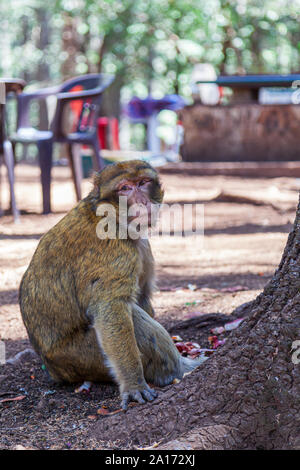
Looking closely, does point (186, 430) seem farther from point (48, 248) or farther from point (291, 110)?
point (291, 110)

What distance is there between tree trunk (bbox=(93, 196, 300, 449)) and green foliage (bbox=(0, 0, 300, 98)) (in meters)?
12.9

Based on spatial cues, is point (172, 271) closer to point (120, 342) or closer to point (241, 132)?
point (120, 342)

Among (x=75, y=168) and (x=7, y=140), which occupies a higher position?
(x=7, y=140)

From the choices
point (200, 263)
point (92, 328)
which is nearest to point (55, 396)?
point (92, 328)

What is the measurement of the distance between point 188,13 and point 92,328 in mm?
14447

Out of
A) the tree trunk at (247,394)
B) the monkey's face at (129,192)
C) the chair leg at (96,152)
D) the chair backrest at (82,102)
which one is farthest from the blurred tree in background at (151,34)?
the tree trunk at (247,394)

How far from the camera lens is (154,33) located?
1652cm

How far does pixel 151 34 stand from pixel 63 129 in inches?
392

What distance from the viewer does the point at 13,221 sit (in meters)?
7.16

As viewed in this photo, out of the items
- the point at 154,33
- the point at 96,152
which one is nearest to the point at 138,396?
the point at 96,152

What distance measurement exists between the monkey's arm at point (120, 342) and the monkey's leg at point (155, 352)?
0.40 feet

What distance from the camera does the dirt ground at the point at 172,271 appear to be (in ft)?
9.11

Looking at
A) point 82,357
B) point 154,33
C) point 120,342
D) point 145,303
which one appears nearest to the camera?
point 120,342
